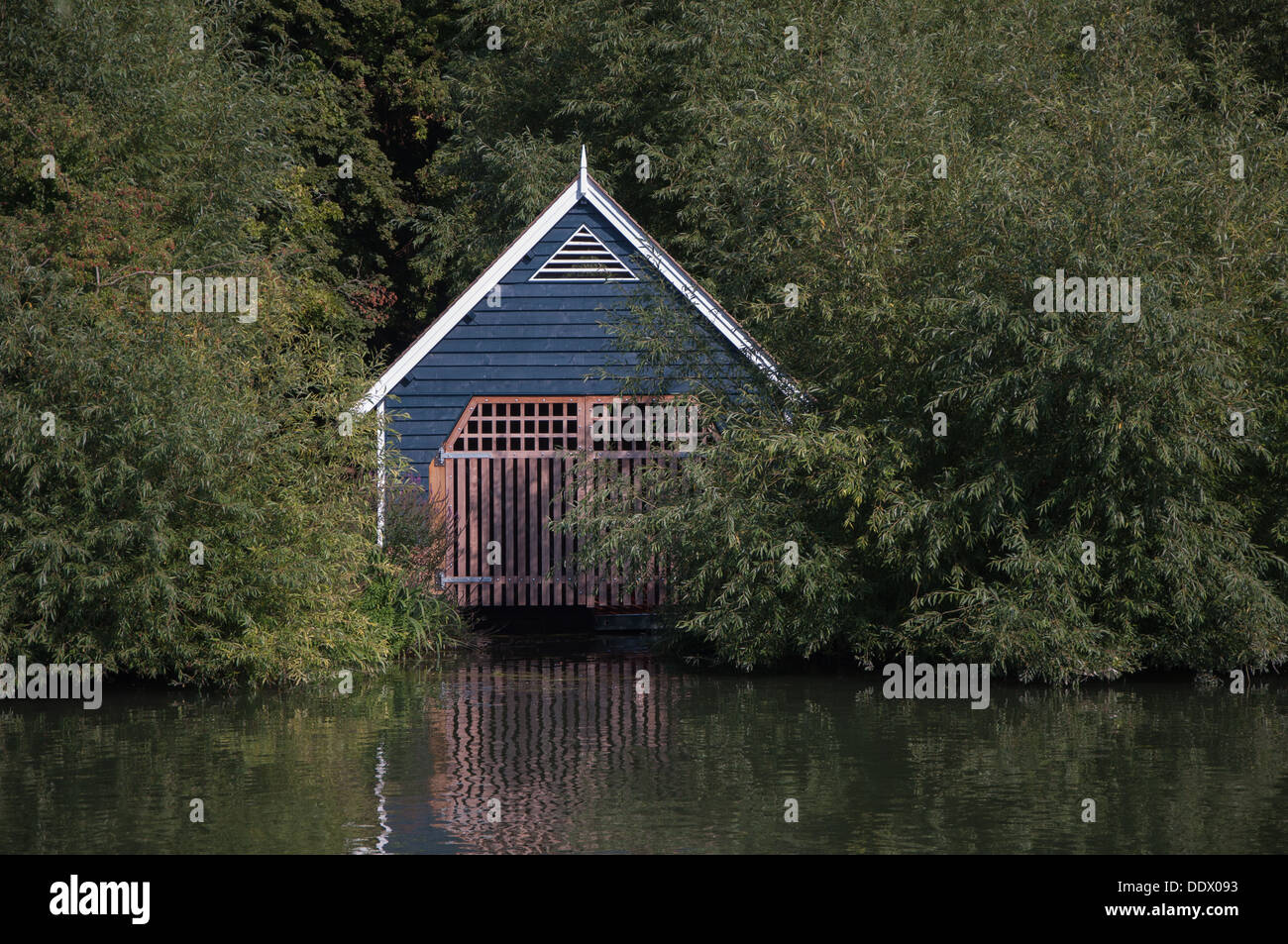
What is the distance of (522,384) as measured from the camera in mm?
19891

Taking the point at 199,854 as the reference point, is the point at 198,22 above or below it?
above

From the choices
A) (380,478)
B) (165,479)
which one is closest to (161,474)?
(165,479)

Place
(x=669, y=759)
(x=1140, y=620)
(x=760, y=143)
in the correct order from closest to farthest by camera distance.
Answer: (x=669, y=759), (x=1140, y=620), (x=760, y=143)

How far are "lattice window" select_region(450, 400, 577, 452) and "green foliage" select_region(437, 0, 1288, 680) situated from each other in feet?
7.88

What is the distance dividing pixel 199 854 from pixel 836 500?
8916mm

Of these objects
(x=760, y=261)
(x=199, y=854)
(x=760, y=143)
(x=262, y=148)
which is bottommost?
(x=199, y=854)

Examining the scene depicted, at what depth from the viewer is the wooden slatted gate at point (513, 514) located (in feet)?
65.1

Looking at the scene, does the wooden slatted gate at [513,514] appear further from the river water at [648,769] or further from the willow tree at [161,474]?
the river water at [648,769]

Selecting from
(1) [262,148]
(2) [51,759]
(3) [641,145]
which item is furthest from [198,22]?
(2) [51,759]

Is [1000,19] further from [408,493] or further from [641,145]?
[408,493]

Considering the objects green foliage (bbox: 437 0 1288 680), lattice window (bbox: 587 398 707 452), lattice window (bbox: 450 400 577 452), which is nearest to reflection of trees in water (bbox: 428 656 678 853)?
green foliage (bbox: 437 0 1288 680)

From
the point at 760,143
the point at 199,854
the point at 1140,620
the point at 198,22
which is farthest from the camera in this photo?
the point at 198,22

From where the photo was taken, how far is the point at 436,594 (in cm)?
1844

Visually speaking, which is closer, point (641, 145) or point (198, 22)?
point (198, 22)
